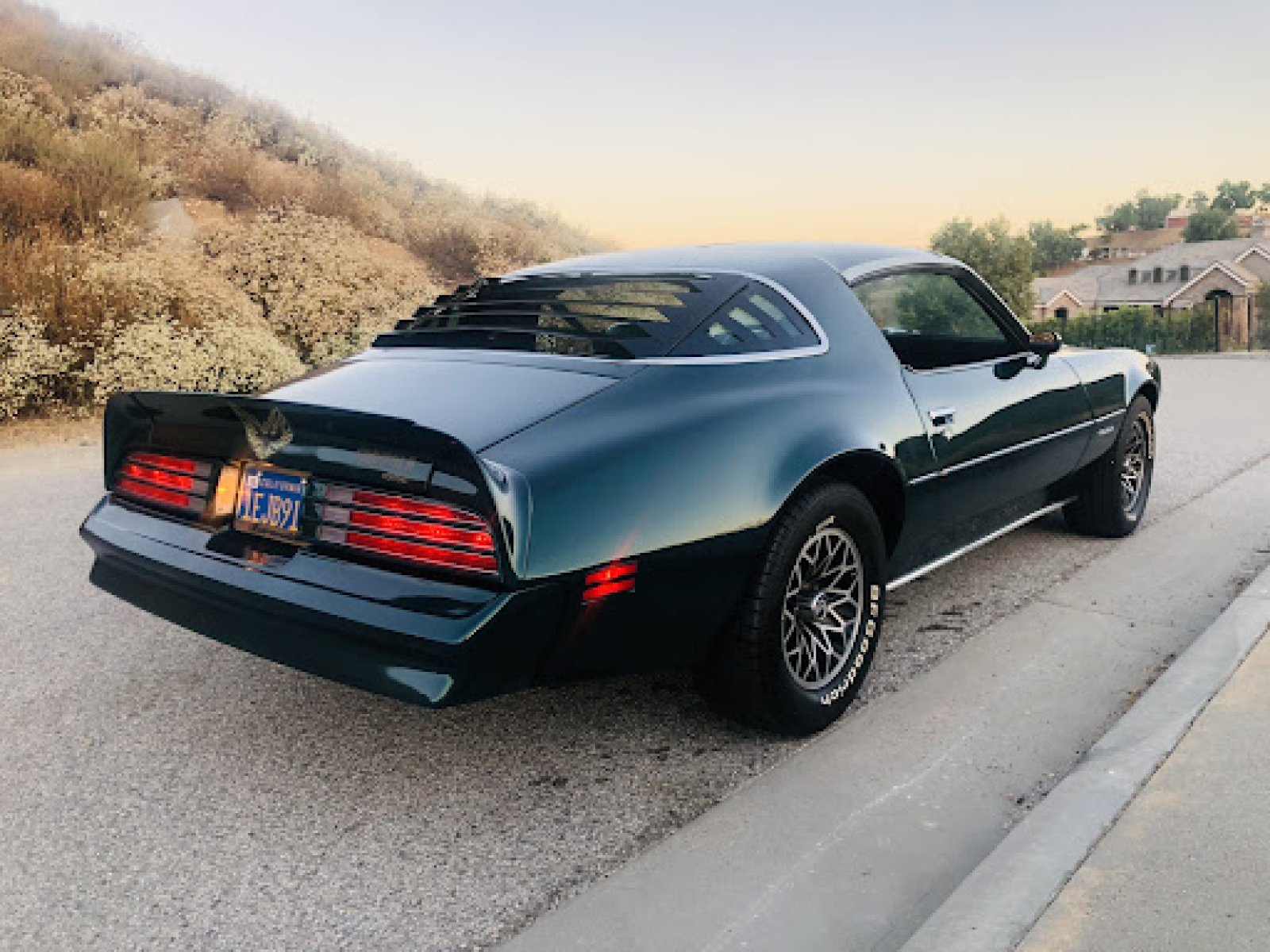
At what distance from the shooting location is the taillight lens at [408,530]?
2414mm

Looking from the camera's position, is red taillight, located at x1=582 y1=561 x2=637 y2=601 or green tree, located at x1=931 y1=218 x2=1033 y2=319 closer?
red taillight, located at x1=582 y1=561 x2=637 y2=601

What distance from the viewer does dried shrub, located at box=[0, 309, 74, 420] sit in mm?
9039

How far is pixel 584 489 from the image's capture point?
2496mm

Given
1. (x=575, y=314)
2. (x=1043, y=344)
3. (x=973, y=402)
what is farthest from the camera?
(x=1043, y=344)

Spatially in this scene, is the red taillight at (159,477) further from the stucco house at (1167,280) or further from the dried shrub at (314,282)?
the stucco house at (1167,280)

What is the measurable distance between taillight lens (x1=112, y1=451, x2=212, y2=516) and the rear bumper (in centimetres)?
14

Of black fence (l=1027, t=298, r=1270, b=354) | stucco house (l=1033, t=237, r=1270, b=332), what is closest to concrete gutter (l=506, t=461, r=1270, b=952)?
black fence (l=1027, t=298, r=1270, b=354)

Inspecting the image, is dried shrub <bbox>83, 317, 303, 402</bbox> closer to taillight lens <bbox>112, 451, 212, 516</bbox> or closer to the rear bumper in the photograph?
taillight lens <bbox>112, 451, 212, 516</bbox>

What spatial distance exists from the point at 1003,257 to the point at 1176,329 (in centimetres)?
2397

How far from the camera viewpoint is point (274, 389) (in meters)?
3.37

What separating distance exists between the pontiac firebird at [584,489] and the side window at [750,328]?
1cm

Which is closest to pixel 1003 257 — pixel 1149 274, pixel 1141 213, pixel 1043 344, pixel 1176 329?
pixel 1149 274

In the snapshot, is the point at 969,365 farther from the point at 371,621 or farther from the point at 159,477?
the point at 159,477

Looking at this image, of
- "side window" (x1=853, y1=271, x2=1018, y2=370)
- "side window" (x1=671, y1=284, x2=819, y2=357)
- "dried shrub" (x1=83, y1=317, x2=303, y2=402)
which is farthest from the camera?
"dried shrub" (x1=83, y1=317, x2=303, y2=402)
